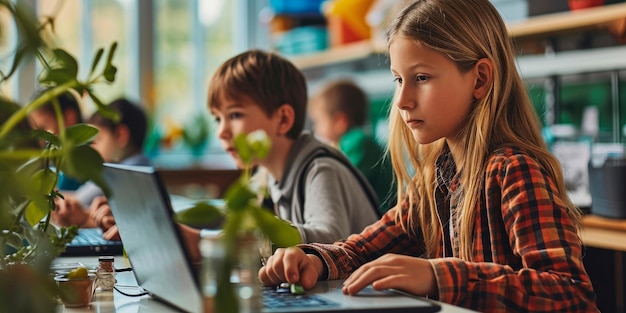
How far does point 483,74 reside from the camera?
1.42 metres

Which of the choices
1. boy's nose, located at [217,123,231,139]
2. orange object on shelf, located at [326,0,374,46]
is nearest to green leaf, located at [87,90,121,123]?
boy's nose, located at [217,123,231,139]

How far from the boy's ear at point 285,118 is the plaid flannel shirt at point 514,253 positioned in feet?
2.64

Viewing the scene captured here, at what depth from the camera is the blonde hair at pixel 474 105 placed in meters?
1.34

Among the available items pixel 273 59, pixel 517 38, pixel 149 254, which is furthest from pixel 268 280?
pixel 517 38

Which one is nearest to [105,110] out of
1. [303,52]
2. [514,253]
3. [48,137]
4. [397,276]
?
[48,137]

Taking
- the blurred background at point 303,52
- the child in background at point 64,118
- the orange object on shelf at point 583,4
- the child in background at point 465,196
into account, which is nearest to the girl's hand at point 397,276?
the child in background at point 465,196

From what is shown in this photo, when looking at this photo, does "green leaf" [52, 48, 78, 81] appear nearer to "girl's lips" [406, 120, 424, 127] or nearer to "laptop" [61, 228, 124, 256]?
"girl's lips" [406, 120, 424, 127]

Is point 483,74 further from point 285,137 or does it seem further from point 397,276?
point 285,137

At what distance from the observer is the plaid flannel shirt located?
3.60 feet

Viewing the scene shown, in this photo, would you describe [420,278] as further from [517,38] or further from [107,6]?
[107,6]

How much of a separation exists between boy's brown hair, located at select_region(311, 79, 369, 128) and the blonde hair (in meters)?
2.36

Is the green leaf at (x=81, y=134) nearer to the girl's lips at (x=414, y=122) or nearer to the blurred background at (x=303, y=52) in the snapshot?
the girl's lips at (x=414, y=122)

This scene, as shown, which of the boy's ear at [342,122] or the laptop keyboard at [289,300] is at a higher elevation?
the boy's ear at [342,122]

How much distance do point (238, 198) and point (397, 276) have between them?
53cm
